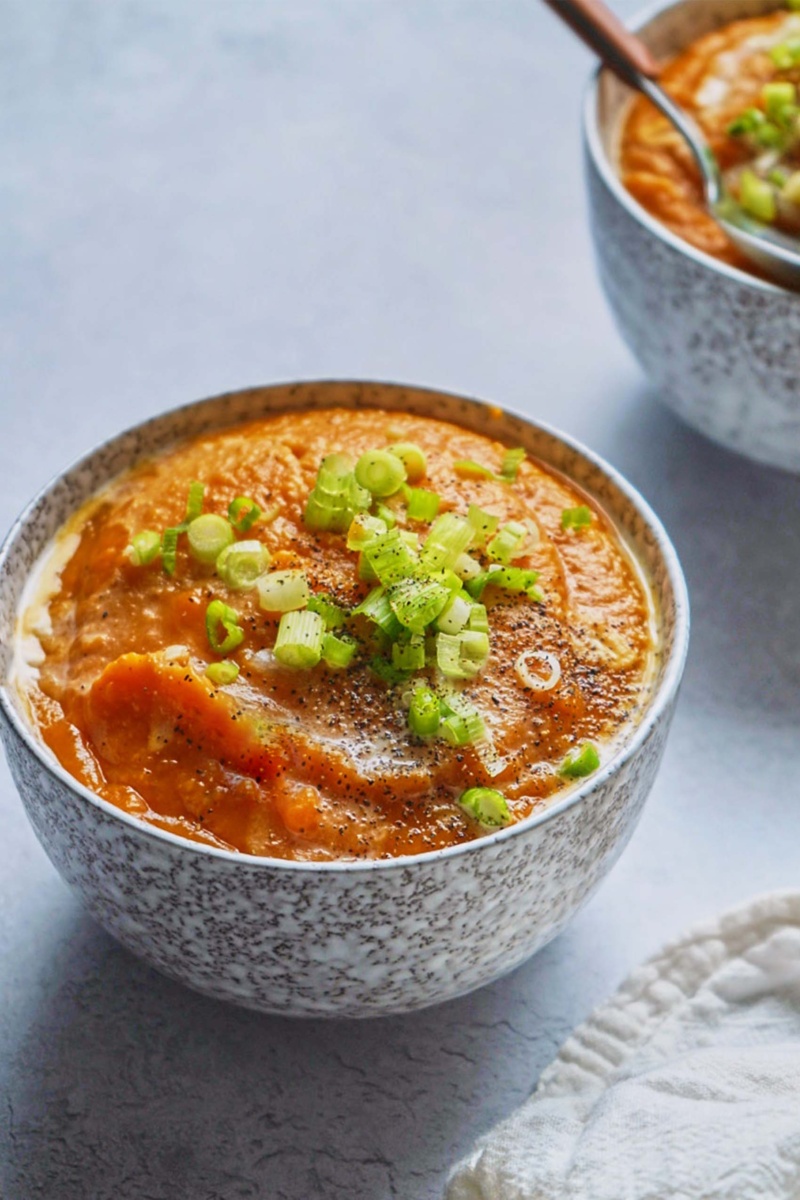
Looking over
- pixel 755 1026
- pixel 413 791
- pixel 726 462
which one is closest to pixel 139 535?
pixel 413 791

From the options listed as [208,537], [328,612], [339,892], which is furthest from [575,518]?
[339,892]

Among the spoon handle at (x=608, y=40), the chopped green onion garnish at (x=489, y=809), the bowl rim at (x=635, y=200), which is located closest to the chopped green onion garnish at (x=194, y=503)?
the chopped green onion garnish at (x=489, y=809)

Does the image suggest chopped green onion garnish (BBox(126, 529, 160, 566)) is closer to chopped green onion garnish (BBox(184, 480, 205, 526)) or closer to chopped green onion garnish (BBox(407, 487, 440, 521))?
chopped green onion garnish (BBox(184, 480, 205, 526))

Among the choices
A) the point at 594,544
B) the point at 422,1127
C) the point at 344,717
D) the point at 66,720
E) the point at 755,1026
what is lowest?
the point at 755,1026

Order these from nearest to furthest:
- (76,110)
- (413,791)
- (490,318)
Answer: (413,791), (490,318), (76,110)

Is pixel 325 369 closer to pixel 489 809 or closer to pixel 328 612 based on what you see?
pixel 328 612

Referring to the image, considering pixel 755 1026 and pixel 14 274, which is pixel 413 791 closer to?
pixel 755 1026
